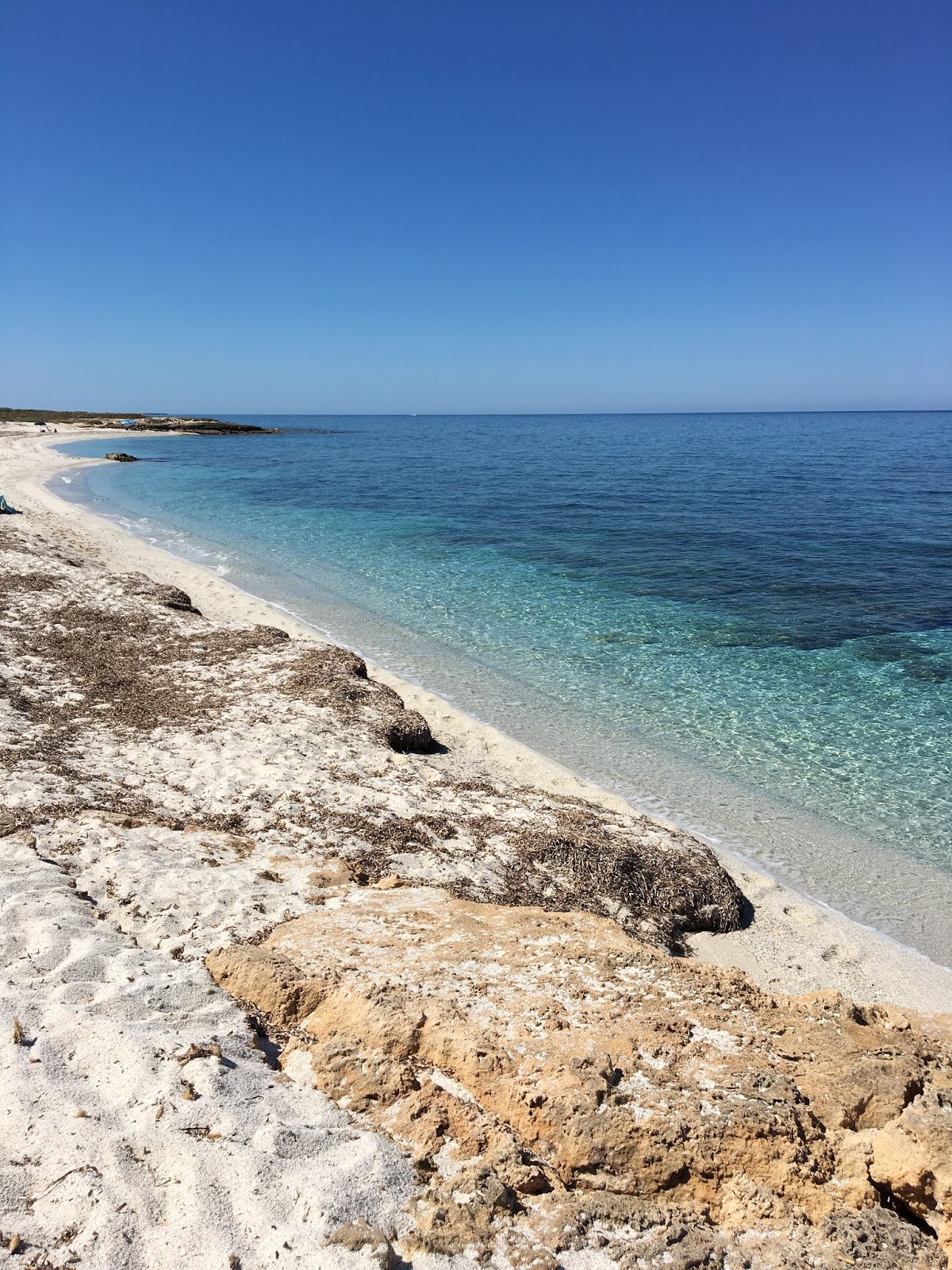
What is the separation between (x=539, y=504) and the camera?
3294cm

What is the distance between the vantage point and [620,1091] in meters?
3.10

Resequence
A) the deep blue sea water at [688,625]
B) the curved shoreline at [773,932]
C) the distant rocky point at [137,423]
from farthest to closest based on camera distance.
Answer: the distant rocky point at [137,423], the deep blue sea water at [688,625], the curved shoreline at [773,932]

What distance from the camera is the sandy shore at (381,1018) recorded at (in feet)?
8.60

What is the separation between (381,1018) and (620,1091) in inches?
46.3

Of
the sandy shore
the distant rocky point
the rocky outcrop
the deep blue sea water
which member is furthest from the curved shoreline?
the distant rocky point

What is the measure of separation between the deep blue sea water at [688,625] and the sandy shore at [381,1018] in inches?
59.5

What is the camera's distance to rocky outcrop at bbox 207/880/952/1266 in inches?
106

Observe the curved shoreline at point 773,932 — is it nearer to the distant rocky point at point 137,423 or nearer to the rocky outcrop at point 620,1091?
the rocky outcrop at point 620,1091

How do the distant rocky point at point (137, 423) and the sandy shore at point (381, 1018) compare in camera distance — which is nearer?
the sandy shore at point (381, 1018)

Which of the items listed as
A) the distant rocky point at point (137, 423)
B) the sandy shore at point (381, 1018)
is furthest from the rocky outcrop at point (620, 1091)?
the distant rocky point at point (137, 423)

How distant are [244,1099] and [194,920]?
178 centimetres

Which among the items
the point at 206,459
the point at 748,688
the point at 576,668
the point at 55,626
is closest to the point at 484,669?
the point at 576,668

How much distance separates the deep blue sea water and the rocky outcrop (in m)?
3.83

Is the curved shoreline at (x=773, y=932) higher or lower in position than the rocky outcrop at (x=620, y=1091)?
lower
